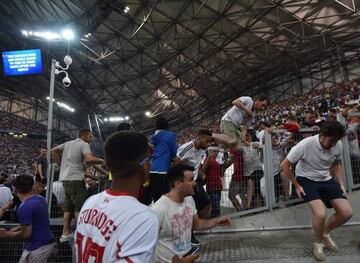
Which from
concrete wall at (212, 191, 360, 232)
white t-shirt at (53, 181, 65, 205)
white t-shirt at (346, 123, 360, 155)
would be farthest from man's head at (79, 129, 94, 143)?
white t-shirt at (346, 123, 360, 155)

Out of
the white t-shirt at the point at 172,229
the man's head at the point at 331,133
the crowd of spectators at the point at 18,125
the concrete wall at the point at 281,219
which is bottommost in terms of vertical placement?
the concrete wall at the point at 281,219

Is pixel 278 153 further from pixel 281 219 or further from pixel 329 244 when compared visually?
pixel 329 244

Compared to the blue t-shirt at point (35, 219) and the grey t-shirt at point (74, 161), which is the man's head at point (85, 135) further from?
the blue t-shirt at point (35, 219)

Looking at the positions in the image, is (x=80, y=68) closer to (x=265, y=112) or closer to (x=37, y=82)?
(x=37, y=82)

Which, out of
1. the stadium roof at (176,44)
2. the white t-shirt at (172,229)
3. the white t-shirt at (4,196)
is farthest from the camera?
the stadium roof at (176,44)

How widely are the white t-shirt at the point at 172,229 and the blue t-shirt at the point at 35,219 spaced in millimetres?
1649

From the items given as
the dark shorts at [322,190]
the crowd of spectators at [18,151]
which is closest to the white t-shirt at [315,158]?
the dark shorts at [322,190]

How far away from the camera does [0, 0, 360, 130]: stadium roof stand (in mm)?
16156

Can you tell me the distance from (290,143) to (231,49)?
591 inches

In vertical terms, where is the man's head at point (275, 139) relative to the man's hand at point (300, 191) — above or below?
above

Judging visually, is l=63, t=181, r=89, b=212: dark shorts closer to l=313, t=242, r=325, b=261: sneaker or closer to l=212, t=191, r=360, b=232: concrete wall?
l=212, t=191, r=360, b=232: concrete wall

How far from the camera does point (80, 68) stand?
2416 cm

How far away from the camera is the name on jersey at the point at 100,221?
4.26ft

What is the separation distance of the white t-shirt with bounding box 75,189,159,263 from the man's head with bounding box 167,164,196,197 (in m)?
1.53
